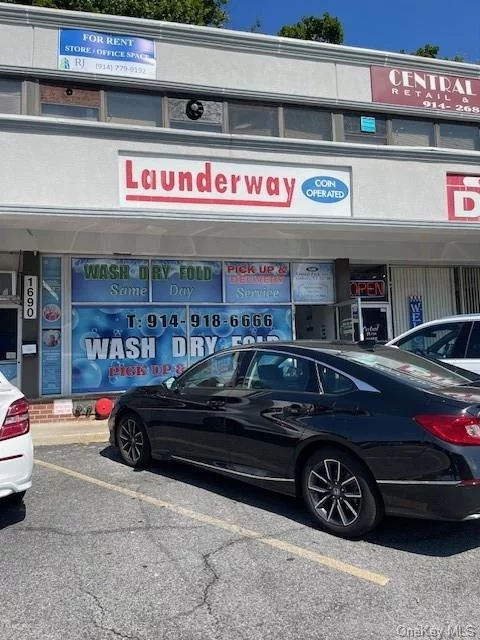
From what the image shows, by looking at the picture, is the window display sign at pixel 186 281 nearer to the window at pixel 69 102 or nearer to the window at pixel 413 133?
the window at pixel 69 102

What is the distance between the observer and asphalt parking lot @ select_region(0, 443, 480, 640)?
3.30 metres

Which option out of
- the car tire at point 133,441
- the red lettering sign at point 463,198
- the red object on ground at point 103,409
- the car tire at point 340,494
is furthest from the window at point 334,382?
the red lettering sign at point 463,198

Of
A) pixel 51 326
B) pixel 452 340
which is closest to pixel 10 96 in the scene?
pixel 51 326

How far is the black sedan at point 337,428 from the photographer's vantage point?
4.12m

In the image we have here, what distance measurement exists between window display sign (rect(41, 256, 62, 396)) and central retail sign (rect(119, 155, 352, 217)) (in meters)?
2.18

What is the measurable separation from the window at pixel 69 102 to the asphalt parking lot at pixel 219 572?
733 cm

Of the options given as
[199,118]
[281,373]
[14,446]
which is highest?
[199,118]

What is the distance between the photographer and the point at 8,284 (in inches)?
427

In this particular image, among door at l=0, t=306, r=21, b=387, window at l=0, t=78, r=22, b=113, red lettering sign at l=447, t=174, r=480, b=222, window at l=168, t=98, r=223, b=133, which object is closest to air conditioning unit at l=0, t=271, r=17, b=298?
door at l=0, t=306, r=21, b=387

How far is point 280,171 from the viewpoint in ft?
35.9

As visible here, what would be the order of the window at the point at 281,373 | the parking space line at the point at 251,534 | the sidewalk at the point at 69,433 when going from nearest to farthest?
the parking space line at the point at 251,534 < the window at the point at 281,373 < the sidewalk at the point at 69,433

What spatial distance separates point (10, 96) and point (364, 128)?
6.94 metres

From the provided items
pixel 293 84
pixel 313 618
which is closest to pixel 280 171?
pixel 293 84

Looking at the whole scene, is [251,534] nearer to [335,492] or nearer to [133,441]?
[335,492]
